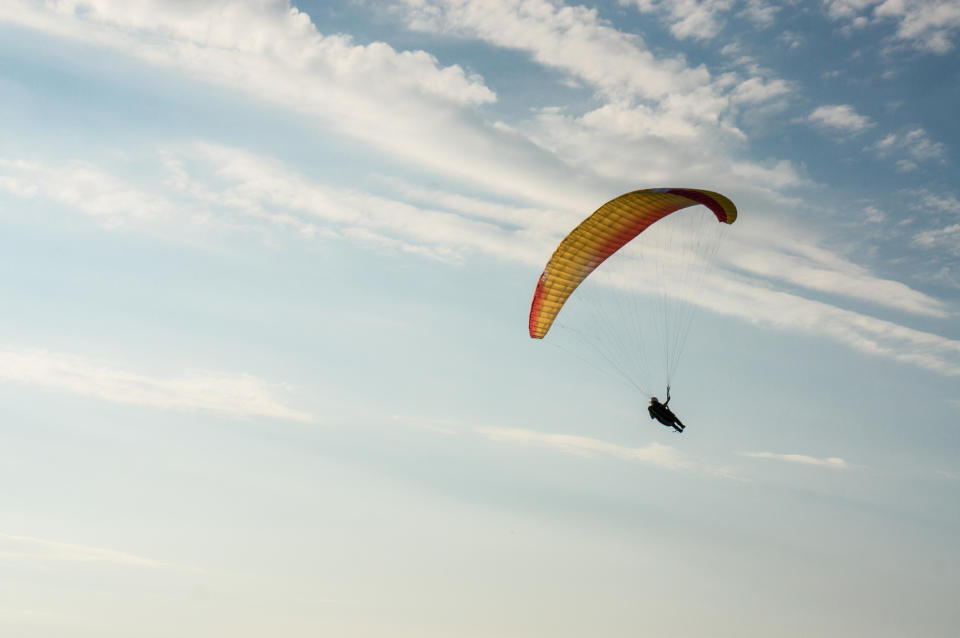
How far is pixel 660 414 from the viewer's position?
49.4m

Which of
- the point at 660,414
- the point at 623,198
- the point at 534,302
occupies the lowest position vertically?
the point at 660,414

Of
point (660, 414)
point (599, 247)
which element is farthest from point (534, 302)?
point (660, 414)

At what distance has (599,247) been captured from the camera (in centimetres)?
5072

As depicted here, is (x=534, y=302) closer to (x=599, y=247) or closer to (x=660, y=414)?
(x=599, y=247)

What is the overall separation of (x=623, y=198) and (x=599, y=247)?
3285mm

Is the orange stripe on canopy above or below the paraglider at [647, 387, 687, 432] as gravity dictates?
above

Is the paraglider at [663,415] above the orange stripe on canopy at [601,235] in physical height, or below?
below

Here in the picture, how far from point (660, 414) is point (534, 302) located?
27.1 ft

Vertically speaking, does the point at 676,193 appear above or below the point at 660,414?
above

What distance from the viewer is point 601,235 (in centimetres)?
5022

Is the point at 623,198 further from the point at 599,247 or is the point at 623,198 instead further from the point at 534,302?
the point at 534,302

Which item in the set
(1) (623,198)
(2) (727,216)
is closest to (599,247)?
(1) (623,198)

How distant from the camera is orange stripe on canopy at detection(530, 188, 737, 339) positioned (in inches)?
1921

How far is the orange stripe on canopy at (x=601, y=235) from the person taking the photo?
48781mm
